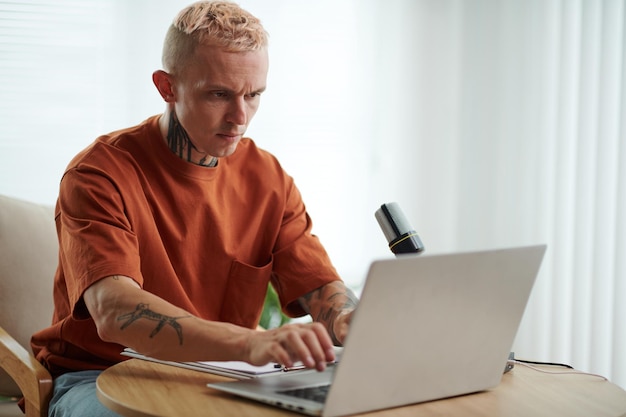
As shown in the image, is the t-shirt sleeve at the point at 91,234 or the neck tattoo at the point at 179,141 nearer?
the t-shirt sleeve at the point at 91,234

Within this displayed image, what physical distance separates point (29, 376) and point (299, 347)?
75 centimetres

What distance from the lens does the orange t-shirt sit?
1.61m

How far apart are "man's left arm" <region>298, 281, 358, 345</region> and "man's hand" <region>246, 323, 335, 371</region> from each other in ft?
1.41

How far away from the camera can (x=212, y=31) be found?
1.67 meters

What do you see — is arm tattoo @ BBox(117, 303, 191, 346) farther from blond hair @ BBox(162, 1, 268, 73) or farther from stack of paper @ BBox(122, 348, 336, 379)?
blond hair @ BBox(162, 1, 268, 73)

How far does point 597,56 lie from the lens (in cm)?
301

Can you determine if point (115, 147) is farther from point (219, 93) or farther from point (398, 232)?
point (398, 232)

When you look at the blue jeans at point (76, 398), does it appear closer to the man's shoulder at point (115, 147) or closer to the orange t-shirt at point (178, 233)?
the orange t-shirt at point (178, 233)

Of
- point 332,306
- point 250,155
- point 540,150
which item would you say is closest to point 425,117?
point 540,150

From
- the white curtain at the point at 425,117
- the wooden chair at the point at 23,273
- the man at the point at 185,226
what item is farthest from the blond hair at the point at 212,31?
the white curtain at the point at 425,117

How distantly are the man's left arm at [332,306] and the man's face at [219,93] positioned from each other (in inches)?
14.7

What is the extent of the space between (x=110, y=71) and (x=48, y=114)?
0.27m

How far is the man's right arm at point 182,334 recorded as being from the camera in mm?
1196

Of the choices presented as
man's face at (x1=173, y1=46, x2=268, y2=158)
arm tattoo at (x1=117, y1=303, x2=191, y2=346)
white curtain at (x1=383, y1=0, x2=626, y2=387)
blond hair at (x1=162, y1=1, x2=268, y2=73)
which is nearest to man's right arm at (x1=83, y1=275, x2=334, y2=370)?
arm tattoo at (x1=117, y1=303, x2=191, y2=346)
